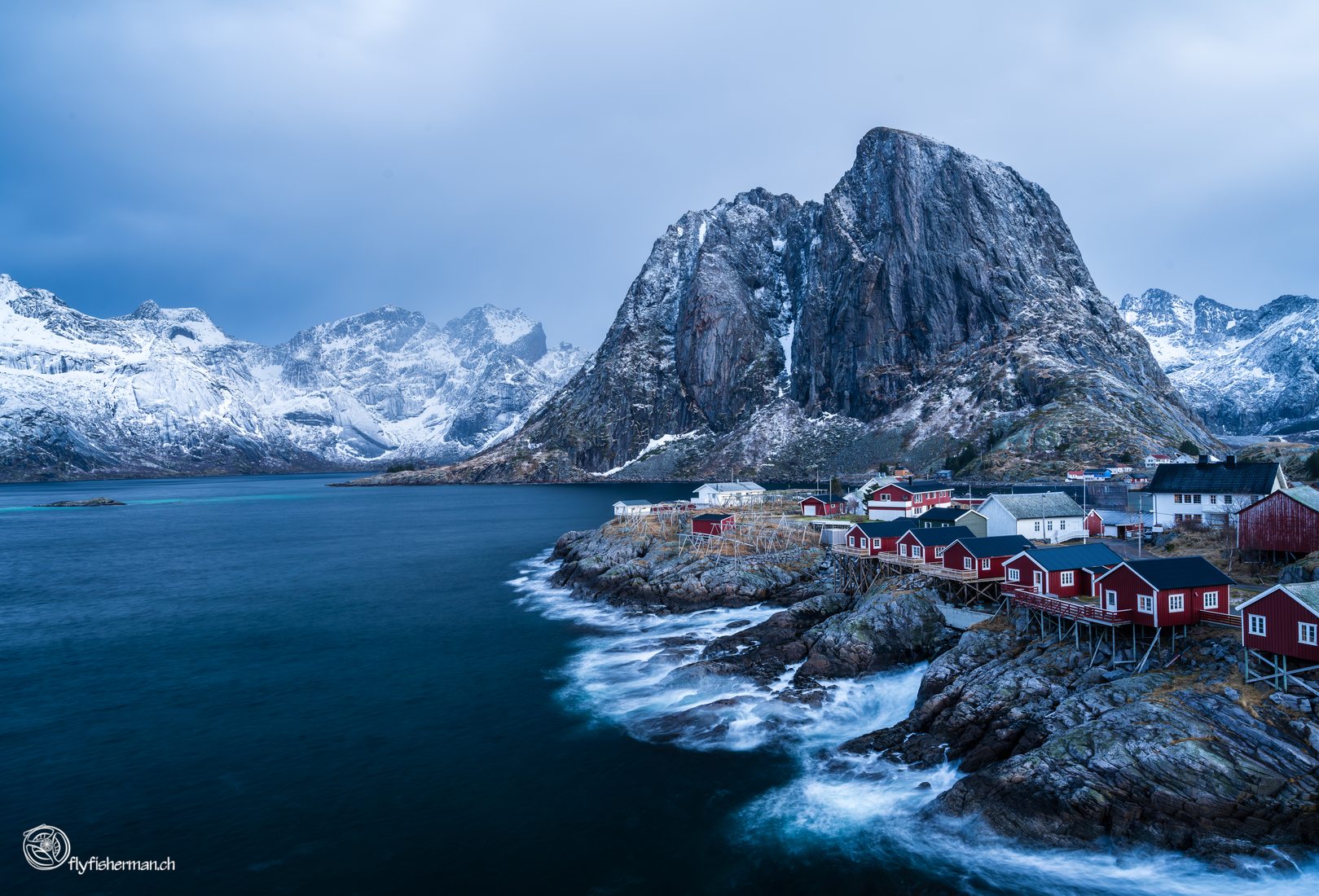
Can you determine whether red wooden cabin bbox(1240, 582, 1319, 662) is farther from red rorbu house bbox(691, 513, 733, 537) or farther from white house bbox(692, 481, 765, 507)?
white house bbox(692, 481, 765, 507)

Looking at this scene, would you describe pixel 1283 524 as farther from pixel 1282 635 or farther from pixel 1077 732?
pixel 1077 732

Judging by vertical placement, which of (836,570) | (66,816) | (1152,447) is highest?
(1152,447)

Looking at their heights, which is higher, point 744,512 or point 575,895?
point 744,512

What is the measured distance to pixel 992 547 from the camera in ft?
159

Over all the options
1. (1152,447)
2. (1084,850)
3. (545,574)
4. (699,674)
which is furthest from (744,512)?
(1152,447)

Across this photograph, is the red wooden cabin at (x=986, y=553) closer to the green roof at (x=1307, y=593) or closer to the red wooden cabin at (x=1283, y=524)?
the red wooden cabin at (x=1283, y=524)

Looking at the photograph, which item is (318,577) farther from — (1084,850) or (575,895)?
(1084,850)

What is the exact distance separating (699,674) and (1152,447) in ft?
485

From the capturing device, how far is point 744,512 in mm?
93438

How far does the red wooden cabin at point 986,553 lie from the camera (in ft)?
158

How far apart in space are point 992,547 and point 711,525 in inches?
1327

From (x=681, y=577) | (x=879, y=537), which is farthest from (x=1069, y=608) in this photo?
(x=681, y=577)

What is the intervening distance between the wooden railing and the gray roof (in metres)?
21.2

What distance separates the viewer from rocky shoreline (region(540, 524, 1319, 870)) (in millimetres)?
23922
